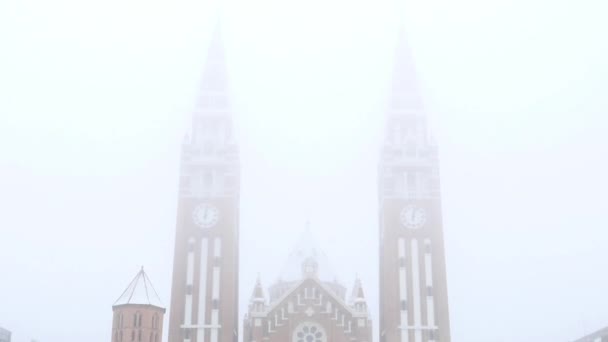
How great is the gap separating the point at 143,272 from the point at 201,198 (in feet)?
26.8

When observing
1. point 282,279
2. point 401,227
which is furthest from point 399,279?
point 282,279

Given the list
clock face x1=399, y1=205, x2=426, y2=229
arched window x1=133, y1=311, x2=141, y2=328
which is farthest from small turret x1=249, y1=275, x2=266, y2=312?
clock face x1=399, y1=205, x2=426, y2=229

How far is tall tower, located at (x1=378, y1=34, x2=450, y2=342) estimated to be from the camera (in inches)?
2340

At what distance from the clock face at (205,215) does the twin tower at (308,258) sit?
2.8 inches

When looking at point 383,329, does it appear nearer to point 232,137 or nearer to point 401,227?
point 401,227

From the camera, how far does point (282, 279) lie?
68.8 metres

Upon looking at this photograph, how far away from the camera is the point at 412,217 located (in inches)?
2438

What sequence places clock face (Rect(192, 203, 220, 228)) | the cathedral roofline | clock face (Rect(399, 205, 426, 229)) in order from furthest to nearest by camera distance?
clock face (Rect(192, 203, 220, 228)), clock face (Rect(399, 205, 426, 229)), the cathedral roofline

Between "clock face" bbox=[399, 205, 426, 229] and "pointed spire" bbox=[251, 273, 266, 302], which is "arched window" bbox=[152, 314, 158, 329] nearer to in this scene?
"pointed spire" bbox=[251, 273, 266, 302]

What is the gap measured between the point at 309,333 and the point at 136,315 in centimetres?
1156

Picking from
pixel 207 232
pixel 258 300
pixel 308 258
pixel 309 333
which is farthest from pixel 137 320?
pixel 308 258

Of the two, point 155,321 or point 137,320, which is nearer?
point 137,320

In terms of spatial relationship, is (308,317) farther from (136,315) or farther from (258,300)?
(136,315)

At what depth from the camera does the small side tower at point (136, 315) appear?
5447 centimetres
